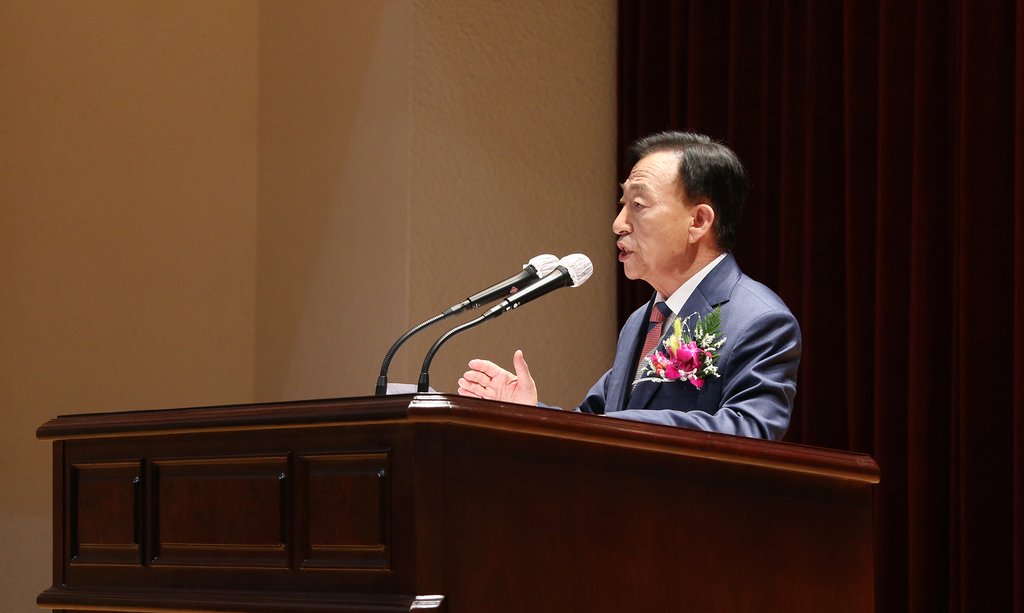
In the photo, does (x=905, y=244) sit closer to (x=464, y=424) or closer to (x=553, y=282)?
(x=553, y=282)

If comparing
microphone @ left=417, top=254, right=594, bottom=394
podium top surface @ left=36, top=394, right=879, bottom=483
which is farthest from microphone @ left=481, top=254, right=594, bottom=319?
podium top surface @ left=36, top=394, right=879, bottom=483

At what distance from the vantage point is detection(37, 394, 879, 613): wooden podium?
163cm

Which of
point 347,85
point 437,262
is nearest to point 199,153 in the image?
point 347,85

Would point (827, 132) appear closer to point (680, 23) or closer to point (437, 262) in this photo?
point (680, 23)

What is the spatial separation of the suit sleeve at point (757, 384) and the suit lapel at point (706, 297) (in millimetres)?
31

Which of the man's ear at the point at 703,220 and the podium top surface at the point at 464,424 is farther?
the man's ear at the point at 703,220

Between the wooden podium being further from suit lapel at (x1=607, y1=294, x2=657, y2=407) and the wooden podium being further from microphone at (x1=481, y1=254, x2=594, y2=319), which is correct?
suit lapel at (x1=607, y1=294, x2=657, y2=407)

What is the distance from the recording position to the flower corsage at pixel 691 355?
2.53m

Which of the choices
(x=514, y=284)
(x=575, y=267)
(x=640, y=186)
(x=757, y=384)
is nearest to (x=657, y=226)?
(x=640, y=186)

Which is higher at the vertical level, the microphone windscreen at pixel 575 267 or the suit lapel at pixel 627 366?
the microphone windscreen at pixel 575 267

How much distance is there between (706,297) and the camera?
272cm

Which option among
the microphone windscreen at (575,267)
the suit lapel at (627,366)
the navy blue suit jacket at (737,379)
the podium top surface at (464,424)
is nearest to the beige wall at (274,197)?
the suit lapel at (627,366)

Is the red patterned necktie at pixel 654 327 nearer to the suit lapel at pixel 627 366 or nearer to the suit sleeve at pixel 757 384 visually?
the suit lapel at pixel 627 366

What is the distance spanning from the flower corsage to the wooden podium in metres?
0.49
